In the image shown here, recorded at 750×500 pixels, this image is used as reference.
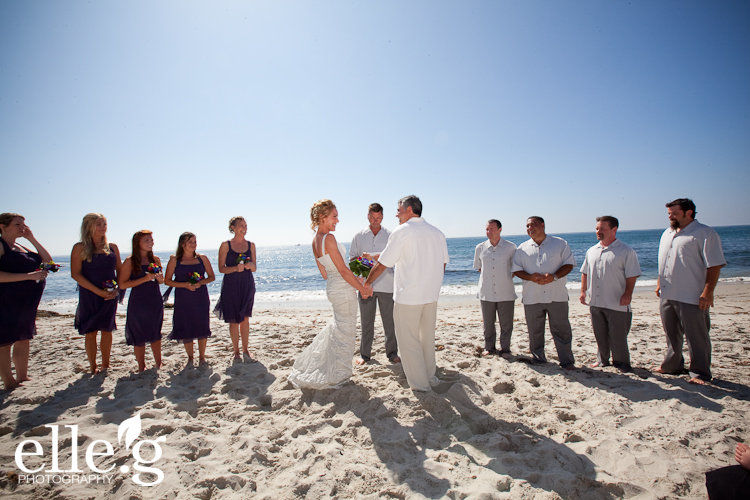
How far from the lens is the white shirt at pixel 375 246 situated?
210 inches

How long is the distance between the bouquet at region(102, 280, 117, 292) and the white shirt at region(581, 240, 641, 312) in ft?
22.9

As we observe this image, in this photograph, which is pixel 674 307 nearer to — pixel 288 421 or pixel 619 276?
pixel 619 276

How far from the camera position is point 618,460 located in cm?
272

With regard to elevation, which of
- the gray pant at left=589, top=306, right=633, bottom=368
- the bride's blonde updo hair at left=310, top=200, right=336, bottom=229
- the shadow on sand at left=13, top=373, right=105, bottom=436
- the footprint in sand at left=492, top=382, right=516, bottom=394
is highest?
the bride's blonde updo hair at left=310, top=200, right=336, bottom=229

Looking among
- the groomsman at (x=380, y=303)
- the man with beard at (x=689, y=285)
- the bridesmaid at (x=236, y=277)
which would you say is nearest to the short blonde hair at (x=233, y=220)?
the bridesmaid at (x=236, y=277)

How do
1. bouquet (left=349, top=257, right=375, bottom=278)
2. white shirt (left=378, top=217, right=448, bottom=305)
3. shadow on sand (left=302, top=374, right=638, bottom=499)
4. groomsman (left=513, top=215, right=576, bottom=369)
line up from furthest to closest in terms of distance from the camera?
groomsman (left=513, top=215, right=576, bottom=369) → bouquet (left=349, top=257, right=375, bottom=278) → white shirt (left=378, top=217, right=448, bottom=305) → shadow on sand (left=302, top=374, right=638, bottom=499)

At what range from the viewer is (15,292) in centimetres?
447

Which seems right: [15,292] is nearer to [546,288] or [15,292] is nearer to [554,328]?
[546,288]

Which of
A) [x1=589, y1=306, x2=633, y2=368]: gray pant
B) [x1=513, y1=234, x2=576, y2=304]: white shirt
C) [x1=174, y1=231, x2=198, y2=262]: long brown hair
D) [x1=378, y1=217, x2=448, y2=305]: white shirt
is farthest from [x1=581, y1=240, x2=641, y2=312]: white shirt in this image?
[x1=174, y1=231, x2=198, y2=262]: long brown hair

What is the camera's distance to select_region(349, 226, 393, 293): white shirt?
17.5 feet

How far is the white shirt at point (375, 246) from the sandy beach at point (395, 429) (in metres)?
1.24

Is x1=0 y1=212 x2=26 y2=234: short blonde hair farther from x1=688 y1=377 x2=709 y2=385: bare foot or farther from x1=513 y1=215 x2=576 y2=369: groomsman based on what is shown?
x1=688 y1=377 x2=709 y2=385: bare foot

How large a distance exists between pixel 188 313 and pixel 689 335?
23.5 feet

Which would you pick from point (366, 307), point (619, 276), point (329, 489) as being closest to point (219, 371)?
point (366, 307)
